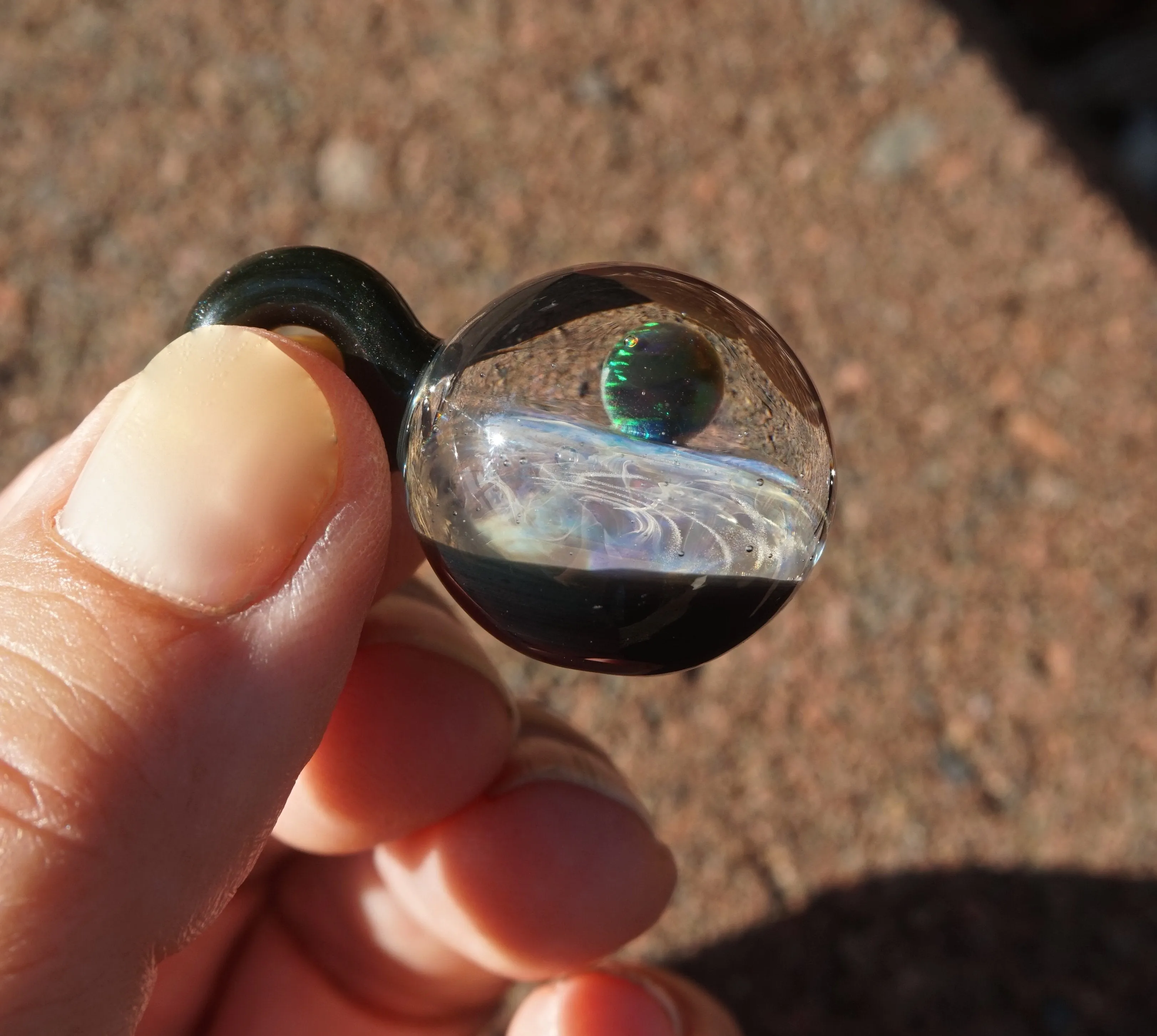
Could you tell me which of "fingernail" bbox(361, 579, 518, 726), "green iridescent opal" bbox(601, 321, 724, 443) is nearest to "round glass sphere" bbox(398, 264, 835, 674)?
"green iridescent opal" bbox(601, 321, 724, 443)

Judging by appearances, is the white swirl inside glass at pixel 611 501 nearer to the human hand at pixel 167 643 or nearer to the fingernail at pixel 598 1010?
the human hand at pixel 167 643

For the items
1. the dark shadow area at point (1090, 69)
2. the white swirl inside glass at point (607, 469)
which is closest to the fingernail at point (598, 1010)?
the white swirl inside glass at point (607, 469)

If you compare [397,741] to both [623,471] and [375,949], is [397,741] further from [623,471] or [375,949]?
[623,471]

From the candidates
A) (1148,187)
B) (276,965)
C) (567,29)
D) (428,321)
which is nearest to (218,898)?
(276,965)

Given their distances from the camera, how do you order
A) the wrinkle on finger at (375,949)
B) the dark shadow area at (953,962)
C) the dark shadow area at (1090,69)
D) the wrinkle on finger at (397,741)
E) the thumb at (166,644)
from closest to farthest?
the thumb at (166,644) → the wrinkle on finger at (397,741) → the wrinkle on finger at (375,949) → the dark shadow area at (953,962) → the dark shadow area at (1090,69)

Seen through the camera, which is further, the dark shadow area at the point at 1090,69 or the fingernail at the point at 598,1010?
the dark shadow area at the point at 1090,69

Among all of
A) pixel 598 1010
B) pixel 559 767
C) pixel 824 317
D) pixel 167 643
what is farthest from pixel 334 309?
pixel 824 317

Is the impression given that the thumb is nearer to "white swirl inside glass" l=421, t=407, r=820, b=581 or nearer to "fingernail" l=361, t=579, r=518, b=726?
"white swirl inside glass" l=421, t=407, r=820, b=581
